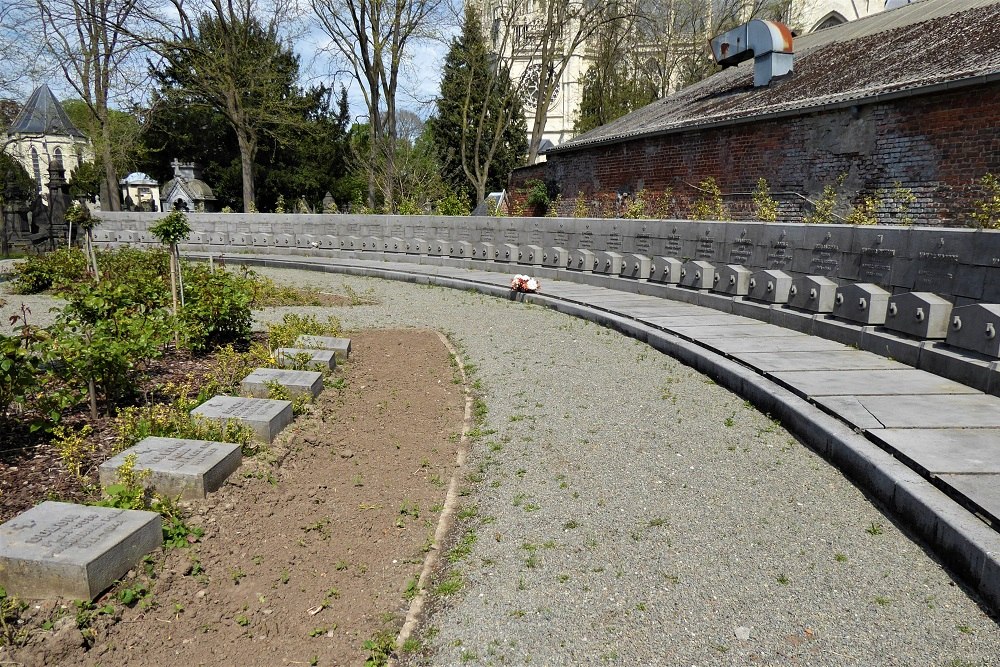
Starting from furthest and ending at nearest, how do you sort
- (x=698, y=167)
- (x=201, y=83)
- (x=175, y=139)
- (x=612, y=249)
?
(x=175, y=139), (x=201, y=83), (x=698, y=167), (x=612, y=249)

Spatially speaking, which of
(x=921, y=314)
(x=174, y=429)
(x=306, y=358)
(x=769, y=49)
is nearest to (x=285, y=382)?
(x=306, y=358)

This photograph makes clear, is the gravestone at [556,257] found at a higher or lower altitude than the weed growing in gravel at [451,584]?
higher

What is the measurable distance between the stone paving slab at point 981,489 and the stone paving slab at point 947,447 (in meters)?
0.08

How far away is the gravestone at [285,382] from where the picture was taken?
5.78m

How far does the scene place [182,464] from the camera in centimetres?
402

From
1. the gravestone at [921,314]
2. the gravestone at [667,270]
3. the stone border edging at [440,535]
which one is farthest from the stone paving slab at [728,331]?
the stone border edging at [440,535]

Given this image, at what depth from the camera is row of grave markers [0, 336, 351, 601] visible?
2.92 meters

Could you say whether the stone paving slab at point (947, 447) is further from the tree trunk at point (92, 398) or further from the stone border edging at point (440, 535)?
the tree trunk at point (92, 398)

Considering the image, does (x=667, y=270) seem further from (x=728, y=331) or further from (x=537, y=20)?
(x=537, y=20)

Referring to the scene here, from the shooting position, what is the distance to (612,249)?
43.3 feet

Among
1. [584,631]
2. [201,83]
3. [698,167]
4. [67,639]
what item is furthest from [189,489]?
[201,83]

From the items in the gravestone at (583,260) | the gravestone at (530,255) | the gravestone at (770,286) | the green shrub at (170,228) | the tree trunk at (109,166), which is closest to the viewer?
the green shrub at (170,228)

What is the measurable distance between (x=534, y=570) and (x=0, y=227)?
84.8 feet

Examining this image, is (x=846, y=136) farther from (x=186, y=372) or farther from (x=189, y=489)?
(x=189, y=489)
